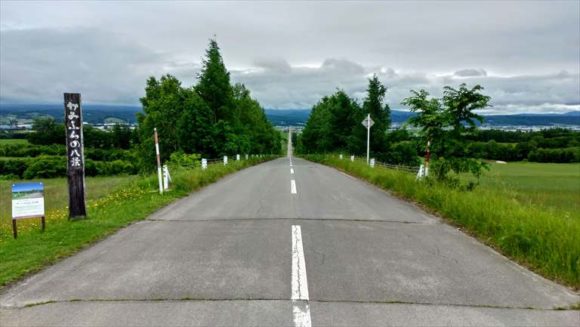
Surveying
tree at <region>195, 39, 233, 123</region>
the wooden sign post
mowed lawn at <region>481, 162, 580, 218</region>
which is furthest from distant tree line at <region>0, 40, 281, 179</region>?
mowed lawn at <region>481, 162, 580, 218</region>

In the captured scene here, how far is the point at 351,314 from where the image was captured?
160 inches

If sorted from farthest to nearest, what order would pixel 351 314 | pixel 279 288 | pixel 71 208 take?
pixel 71 208 → pixel 279 288 → pixel 351 314

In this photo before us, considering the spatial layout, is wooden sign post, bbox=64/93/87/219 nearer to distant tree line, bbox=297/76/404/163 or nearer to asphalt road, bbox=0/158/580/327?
asphalt road, bbox=0/158/580/327

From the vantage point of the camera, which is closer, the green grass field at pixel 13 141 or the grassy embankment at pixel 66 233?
the grassy embankment at pixel 66 233

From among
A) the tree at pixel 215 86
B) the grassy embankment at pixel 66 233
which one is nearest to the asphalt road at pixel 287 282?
the grassy embankment at pixel 66 233

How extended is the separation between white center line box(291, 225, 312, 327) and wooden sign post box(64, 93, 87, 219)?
5.11 meters

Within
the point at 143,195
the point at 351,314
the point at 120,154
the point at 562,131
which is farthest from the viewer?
the point at 562,131

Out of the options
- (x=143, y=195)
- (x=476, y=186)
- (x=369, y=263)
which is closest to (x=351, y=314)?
(x=369, y=263)

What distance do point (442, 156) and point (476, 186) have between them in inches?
51.7

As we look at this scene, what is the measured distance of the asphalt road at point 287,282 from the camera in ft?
13.2

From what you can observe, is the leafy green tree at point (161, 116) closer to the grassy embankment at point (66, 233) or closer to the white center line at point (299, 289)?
the grassy embankment at point (66, 233)

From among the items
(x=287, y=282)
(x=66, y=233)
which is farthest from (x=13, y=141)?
(x=287, y=282)

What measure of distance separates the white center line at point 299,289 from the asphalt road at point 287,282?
14 millimetres

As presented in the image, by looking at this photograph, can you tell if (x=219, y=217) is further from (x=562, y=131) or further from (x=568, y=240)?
(x=562, y=131)
